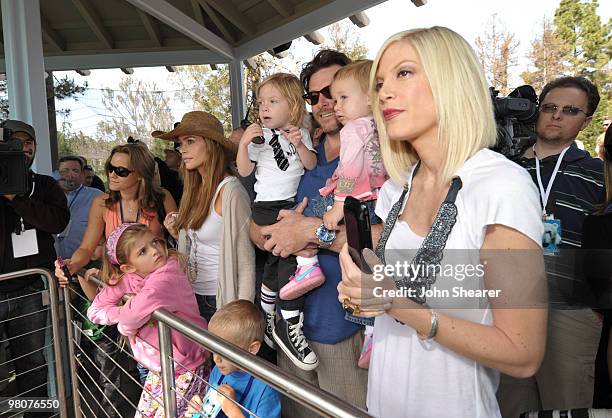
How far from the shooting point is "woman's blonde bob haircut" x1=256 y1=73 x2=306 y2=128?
2166 mm

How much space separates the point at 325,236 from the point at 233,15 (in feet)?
22.0

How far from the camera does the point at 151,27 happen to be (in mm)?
7039

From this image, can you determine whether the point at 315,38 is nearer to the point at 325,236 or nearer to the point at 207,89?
the point at 207,89

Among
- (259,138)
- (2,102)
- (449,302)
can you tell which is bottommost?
(449,302)

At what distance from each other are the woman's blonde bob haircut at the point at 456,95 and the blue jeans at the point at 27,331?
99.6 inches

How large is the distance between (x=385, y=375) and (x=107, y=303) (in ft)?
4.81

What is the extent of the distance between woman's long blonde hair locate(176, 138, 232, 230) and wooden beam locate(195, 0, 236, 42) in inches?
221

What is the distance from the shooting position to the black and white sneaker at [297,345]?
1865mm

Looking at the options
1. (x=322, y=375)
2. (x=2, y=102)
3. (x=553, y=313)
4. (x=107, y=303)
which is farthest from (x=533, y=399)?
(x=2, y=102)

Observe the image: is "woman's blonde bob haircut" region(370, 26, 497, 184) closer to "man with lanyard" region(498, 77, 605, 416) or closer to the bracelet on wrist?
the bracelet on wrist

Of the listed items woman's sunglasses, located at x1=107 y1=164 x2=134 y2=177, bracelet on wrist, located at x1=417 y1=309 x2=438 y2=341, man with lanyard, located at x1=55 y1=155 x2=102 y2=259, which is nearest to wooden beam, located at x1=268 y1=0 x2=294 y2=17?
man with lanyard, located at x1=55 y1=155 x2=102 y2=259

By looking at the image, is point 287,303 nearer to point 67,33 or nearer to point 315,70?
point 315,70

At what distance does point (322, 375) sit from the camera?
6.17 feet

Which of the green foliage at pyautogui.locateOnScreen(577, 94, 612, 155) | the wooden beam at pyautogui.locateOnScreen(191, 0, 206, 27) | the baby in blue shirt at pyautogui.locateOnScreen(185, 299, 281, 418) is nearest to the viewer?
the baby in blue shirt at pyautogui.locateOnScreen(185, 299, 281, 418)
